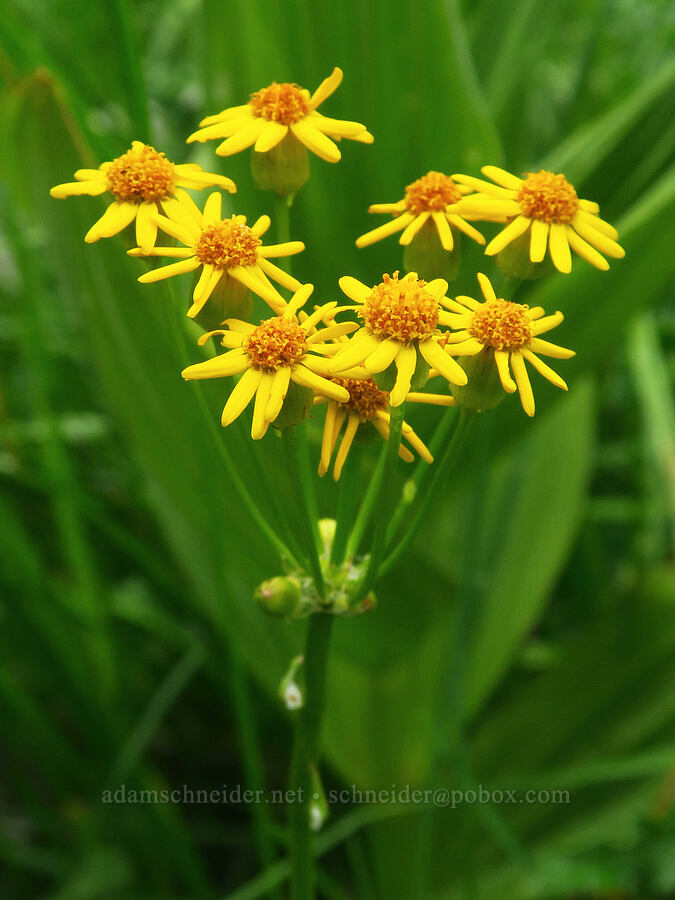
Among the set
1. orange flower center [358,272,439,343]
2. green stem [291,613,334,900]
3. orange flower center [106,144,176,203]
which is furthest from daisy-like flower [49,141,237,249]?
green stem [291,613,334,900]

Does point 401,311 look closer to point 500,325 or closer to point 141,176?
point 500,325

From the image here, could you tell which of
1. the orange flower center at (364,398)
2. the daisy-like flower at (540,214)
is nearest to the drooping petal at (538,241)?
the daisy-like flower at (540,214)

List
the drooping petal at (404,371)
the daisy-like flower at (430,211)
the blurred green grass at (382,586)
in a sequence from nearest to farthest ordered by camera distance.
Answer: the drooping petal at (404,371) < the daisy-like flower at (430,211) < the blurred green grass at (382,586)

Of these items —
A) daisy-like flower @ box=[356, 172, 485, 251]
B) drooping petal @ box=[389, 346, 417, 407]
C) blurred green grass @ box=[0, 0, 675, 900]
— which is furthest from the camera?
blurred green grass @ box=[0, 0, 675, 900]

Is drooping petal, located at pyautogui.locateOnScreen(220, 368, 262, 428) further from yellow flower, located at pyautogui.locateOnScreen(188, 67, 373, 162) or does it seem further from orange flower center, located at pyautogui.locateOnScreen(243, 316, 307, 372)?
yellow flower, located at pyautogui.locateOnScreen(188, 67, 373, 162)

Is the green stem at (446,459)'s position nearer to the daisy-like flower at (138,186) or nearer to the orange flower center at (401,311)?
the orange flower center at (401,311)

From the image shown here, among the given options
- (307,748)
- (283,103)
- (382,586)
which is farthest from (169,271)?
(382,586)
